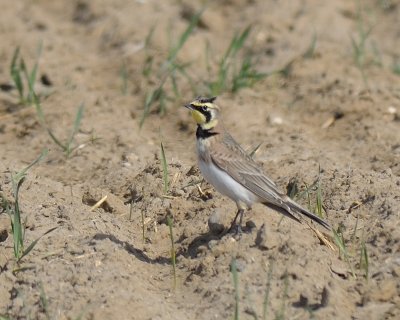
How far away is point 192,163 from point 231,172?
1.32 metres

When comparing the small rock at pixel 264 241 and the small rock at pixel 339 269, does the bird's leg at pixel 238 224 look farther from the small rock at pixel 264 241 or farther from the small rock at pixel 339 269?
the small rock at pixel 339 269

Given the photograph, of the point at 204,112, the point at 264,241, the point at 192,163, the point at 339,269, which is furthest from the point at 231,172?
the point at 192,163

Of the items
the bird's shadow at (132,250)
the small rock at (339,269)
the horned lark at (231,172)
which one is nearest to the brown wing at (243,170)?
the horned lark at (231,172)

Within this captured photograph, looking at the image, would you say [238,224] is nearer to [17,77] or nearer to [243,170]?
[243,170]

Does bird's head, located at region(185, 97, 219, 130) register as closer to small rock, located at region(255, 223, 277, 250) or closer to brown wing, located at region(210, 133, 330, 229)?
brown wing, located at region(210, 133, 330, 229)

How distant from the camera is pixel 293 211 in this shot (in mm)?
6367

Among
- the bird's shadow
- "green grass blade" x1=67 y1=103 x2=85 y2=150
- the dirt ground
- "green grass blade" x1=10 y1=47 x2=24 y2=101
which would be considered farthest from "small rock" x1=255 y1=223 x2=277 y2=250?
"green grass blade" x1=10 y1=47 x2=24 y2=101

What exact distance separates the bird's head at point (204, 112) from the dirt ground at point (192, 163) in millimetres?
474

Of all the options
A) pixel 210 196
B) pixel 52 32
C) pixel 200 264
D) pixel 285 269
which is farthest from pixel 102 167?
pixel 52 32

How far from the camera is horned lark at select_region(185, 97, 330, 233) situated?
641 centimetres

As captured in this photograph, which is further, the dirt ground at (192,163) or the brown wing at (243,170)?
the brown wing at (243,170)

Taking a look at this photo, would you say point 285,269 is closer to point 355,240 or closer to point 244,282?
point 244,282

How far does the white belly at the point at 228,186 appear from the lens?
21.4 ft

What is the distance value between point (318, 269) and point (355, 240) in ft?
1.74
